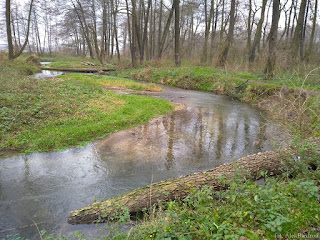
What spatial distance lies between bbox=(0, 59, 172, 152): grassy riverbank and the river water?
53 cm

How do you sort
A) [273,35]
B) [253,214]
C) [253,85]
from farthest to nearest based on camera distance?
[273,35] → [253,85] → [253,214]

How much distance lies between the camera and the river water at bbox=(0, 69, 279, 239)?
4.04 metres

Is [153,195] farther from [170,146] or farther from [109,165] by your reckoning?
[170,146]

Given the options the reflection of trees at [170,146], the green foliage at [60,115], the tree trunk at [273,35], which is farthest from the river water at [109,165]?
the tree trunk at [273,35]

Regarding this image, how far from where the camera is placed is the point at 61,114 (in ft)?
27.3

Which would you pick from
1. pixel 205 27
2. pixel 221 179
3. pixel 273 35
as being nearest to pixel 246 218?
pixel 221 179

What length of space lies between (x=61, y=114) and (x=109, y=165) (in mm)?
3641

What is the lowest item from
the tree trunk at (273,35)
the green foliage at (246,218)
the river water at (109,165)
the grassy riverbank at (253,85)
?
the river water at (109,165)

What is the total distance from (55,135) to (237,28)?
32391mm

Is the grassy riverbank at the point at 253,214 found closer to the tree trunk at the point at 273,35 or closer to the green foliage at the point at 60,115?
the green foliage at the point at 60,115

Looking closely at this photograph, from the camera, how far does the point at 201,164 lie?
5.93m

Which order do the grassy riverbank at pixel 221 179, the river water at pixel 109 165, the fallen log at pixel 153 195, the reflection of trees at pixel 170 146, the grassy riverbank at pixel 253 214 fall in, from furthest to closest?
1. the reflection of trees at pixel 170 146
2. the river water at pixel 109 165
3. the fallen log at pixel 153 195
4. the grassy riverbank at pixel 221 179
5. the grassy riverbank at pixel 253 214

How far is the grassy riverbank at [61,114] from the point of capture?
22.2 ft

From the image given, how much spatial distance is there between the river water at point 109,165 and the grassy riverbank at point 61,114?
531 millimetres
